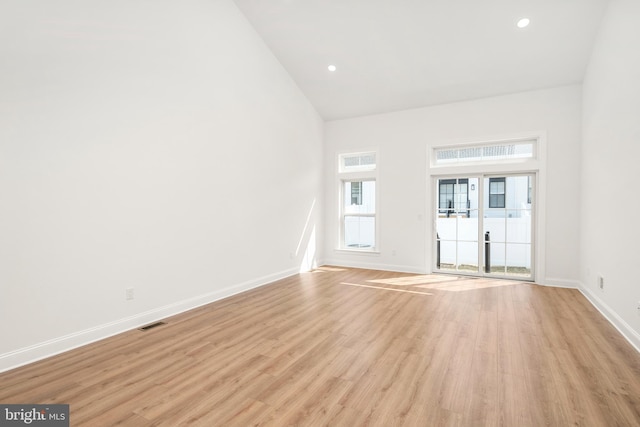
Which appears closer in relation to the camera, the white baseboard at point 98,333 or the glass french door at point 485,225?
the white baseboard at point 98,333

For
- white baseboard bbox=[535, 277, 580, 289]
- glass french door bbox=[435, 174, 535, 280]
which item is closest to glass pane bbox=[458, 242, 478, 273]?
glass french door bbox=[435, 174, 535, 280]

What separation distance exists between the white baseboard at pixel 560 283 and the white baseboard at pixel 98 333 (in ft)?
16.9

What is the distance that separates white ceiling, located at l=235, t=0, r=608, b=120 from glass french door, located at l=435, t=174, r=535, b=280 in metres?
1.67

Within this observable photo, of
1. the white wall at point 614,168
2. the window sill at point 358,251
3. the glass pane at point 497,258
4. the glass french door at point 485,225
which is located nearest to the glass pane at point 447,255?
the glass french door at point 485,225

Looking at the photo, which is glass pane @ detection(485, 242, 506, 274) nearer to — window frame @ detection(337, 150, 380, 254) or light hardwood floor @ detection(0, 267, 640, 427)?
→ light hardwood floor @ detection(0, 267, 640, 427)

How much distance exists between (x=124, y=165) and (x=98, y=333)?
1726 mm

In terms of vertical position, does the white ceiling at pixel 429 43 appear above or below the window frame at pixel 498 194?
above

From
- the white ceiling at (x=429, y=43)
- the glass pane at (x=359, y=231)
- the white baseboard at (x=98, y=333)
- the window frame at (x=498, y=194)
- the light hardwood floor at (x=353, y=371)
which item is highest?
the white ceiling at (x=429, y=43)

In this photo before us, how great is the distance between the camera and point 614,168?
3.57 meters

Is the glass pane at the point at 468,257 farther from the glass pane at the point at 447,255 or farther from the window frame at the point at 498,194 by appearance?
the window frame at the point at 498,194

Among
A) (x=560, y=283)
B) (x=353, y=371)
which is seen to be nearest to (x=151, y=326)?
(x=353, y=371)

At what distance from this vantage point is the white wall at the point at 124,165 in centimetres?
263

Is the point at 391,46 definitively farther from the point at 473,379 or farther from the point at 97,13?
the point at 473,379

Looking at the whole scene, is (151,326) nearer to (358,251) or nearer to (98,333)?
(98,333)
